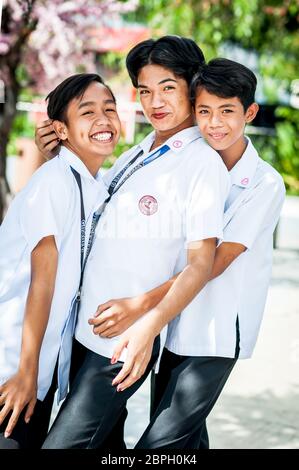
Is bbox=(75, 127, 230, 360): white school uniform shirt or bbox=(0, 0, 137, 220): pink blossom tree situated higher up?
bbox=(0, 0, 137, 220): pink blossom tree

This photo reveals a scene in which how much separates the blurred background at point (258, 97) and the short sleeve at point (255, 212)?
1.57 metres

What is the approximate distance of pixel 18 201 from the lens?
246cm

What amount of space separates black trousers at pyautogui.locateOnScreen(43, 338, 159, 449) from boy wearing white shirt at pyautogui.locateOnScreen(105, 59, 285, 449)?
0.19 metres

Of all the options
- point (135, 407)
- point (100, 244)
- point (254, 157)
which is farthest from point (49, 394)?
point (135, 407)

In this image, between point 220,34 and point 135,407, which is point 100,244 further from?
point 220,34

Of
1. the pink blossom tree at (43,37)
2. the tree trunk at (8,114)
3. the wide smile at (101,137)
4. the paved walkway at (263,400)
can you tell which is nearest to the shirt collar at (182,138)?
the wide smile at (101,137)

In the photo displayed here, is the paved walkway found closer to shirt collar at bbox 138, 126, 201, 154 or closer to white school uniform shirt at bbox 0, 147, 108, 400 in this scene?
white school uniform shirt at bbox 0, 147, 108, 400

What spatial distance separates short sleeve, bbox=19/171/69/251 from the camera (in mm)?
2357

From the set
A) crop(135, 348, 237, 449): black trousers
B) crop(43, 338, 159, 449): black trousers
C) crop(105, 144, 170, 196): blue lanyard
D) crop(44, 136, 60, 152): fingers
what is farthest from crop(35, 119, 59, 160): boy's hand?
crop(135, 348, 237, 449): black trousers

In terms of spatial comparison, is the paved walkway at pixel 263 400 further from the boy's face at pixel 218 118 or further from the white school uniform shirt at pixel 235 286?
the boy's face at pixel 218 118

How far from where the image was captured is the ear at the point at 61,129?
2576 mm

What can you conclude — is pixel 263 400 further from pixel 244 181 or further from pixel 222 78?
pixel 222 78

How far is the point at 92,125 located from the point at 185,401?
918 mm

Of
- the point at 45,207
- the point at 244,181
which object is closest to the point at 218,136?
the point at 244,181
